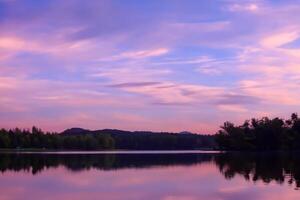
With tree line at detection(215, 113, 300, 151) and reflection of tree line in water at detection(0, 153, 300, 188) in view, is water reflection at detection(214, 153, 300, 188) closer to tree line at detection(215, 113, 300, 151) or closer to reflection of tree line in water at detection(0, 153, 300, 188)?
reflection of tree line in water at detection(0, 153, 300, 188)

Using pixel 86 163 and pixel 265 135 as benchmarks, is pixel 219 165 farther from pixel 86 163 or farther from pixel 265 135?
pixel 265 135

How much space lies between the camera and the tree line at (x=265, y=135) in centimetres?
15675

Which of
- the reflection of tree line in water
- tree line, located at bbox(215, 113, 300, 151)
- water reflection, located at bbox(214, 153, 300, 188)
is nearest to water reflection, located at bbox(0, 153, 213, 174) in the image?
the reflection of tree line in water

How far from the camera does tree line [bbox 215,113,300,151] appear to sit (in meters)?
157

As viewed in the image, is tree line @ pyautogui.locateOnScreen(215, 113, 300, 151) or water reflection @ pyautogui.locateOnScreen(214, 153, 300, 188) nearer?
water reflection @ pyautogui.locateOnScreen(214, 153, 300, 188)

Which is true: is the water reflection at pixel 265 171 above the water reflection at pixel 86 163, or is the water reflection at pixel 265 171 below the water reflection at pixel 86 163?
below

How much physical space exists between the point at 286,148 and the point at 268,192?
129854 millimetres

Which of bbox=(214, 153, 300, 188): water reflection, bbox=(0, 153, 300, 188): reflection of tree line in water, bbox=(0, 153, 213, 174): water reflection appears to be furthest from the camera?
bbox=(0, 153, 213, 174): water reflection

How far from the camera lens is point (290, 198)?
28.5m

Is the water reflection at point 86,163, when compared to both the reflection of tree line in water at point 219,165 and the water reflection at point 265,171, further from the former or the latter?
the water reflection at point 265,171

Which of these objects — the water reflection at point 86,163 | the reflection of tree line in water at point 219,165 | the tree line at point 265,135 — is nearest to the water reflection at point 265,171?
the reflection of tree line in water at point 219,165

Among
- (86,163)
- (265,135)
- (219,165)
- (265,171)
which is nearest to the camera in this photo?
(265,171)

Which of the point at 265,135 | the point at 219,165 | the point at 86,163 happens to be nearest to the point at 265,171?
the point at 219,165

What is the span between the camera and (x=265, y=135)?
6240 inches
